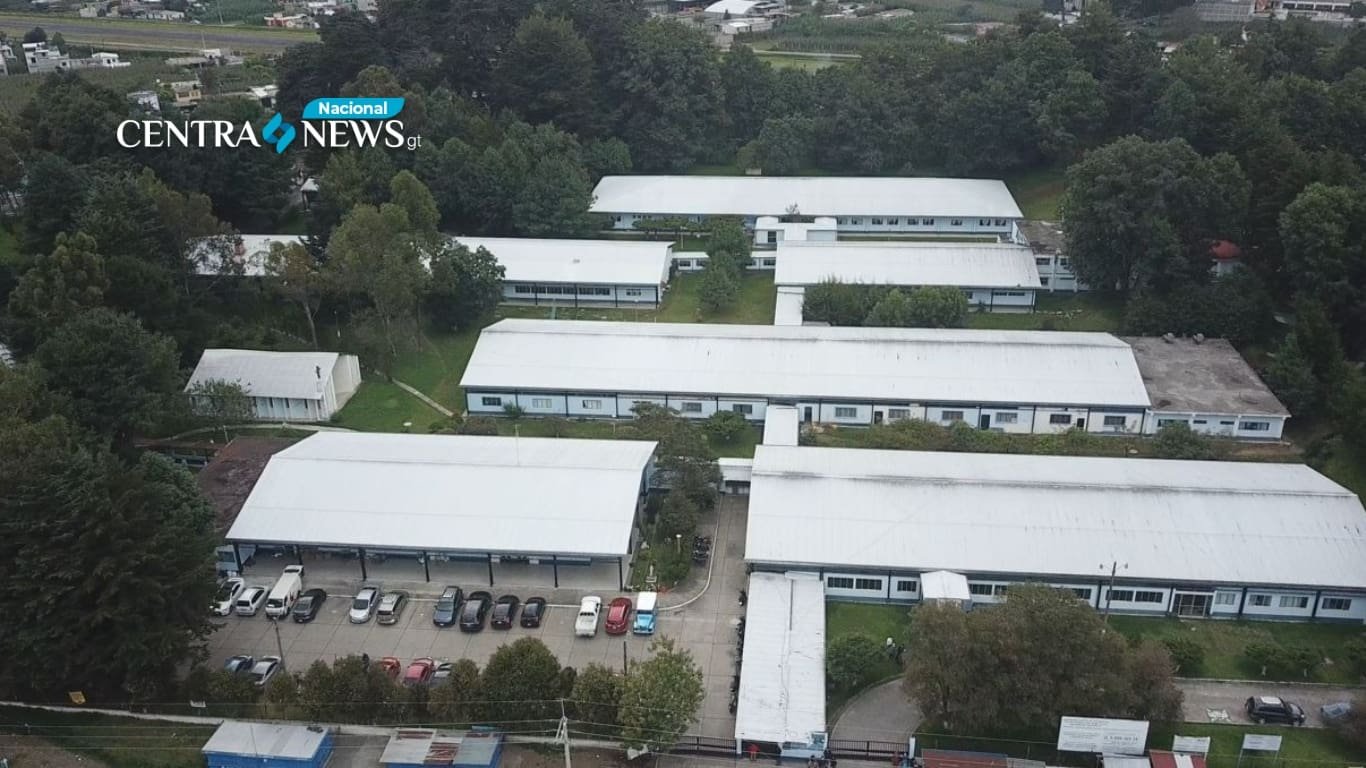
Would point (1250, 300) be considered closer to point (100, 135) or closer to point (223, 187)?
point (223, 187)

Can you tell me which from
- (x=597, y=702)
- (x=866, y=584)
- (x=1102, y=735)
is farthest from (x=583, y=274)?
(x=1102, y=735)

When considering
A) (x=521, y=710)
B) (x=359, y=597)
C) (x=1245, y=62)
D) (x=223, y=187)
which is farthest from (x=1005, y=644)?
(x=1245, y=62)

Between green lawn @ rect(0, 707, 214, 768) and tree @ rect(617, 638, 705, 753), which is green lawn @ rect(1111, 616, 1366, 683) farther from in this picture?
green lawn @ rect(0, 707, 214, 768)

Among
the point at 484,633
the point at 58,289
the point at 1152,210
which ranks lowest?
the point at 484,633

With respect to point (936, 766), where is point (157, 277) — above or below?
above

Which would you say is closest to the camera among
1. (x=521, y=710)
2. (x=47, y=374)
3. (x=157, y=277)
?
(x=521, y=710)

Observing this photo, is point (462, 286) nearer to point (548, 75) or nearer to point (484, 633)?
point (484, 633)
